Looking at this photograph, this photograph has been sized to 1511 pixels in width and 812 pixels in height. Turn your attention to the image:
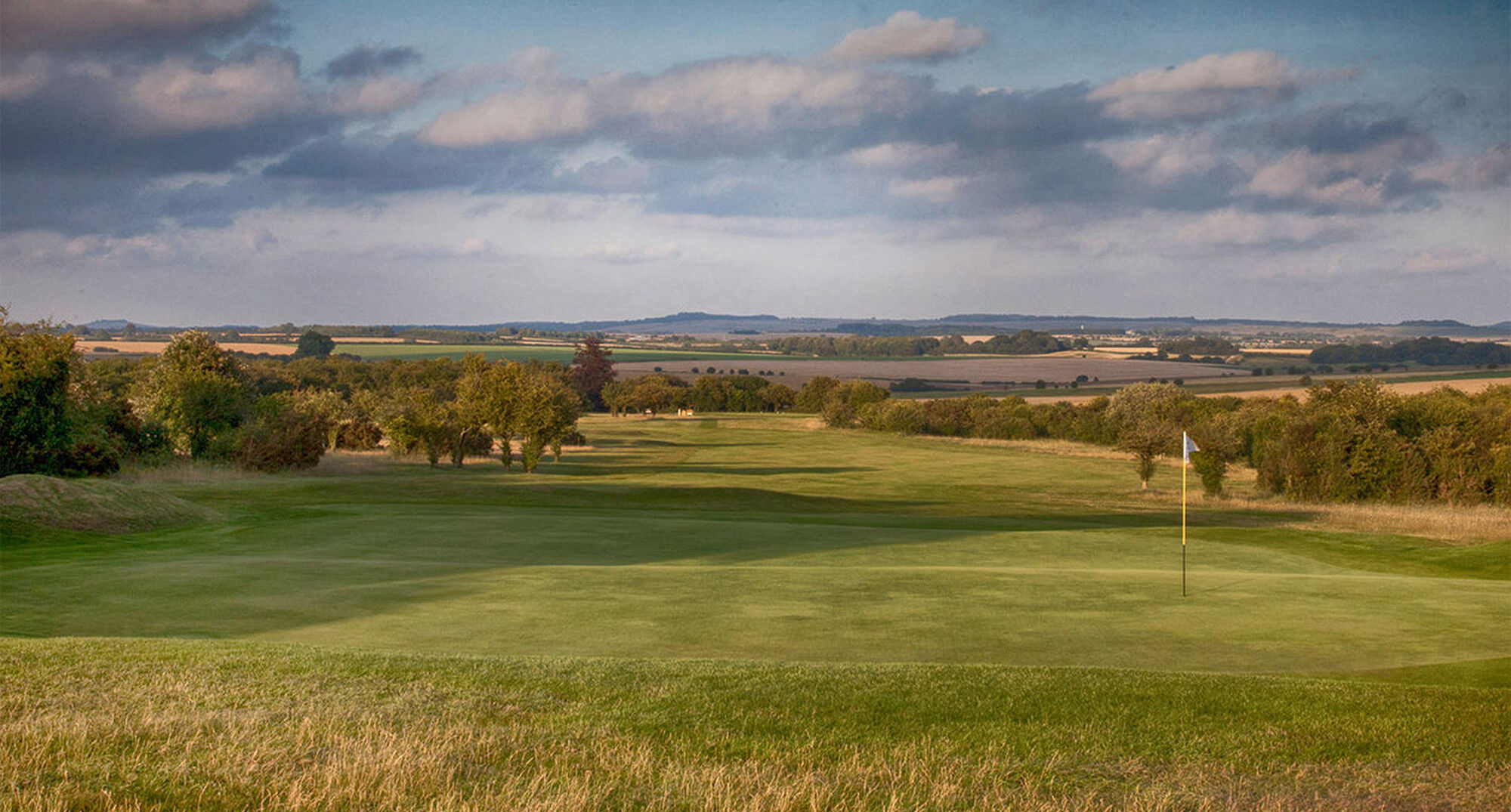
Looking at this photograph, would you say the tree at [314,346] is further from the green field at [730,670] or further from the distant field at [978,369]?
the green field at [730,670]

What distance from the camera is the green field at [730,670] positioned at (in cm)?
753

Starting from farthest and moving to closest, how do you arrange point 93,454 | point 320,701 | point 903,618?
point 93,454, point 903,618, point 320,701

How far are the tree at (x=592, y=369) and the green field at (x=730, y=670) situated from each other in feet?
363

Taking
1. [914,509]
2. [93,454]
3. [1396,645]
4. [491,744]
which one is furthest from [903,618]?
[93,454]

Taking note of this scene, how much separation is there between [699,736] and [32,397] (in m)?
39.5

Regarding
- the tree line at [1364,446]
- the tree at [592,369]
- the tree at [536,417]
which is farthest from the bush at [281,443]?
the tree at [592,369]

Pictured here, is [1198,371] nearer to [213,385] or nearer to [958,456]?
[958,456]

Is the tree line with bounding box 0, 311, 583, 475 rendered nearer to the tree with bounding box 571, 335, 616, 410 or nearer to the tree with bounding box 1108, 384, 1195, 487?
the tree with bounding box 1108, 384, 1195, 487

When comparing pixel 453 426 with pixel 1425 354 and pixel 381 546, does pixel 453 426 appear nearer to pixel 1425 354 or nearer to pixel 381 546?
pixel 381 546

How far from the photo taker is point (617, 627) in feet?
46.3

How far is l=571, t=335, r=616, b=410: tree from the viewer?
5477 inches

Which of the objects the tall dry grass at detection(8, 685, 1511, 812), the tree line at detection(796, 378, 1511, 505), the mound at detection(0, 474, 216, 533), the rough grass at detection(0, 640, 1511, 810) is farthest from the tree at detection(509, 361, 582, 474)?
the tall dry grass at detection(8, 685, 1511, 812)

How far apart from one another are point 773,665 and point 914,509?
104 feet

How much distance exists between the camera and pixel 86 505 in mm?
24891
